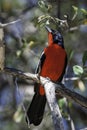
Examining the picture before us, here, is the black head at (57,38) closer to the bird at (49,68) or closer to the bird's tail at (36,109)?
the bird at (49,68)

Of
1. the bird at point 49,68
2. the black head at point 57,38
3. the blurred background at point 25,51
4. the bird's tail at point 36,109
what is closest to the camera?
the bird's tail at point 36,109

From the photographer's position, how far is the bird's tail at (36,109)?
5102 mm

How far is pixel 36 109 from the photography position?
532 cm

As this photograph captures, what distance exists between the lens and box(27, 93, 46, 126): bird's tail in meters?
5.10

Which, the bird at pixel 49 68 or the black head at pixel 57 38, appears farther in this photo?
the black head at pixel 57 38

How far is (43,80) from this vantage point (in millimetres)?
3936

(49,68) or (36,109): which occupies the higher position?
(49,68)

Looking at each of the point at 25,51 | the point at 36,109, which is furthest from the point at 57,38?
the point at 36,109

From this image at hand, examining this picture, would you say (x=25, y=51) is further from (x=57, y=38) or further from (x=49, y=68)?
(x=49, y=68)

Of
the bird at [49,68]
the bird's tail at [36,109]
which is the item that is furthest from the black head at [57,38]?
the bird's tail at [36,109]

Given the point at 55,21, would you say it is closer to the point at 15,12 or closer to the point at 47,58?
the point at 47,58

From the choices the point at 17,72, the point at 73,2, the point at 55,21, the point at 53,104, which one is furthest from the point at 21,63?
the point at 53,104

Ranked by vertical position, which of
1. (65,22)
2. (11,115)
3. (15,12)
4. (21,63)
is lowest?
(11,115)

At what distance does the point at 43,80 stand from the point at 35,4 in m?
1.22
